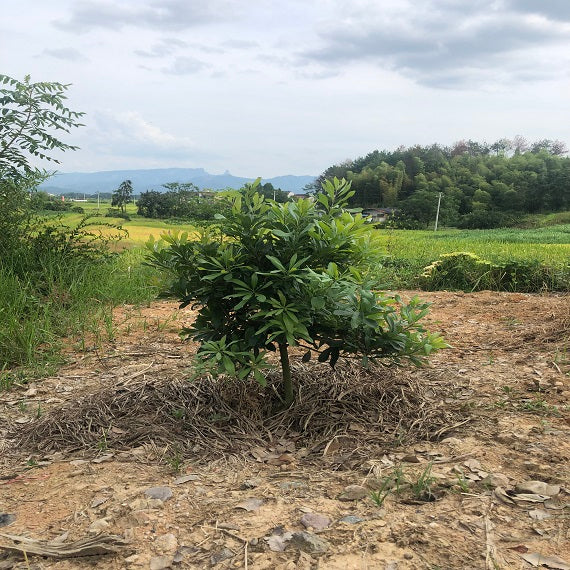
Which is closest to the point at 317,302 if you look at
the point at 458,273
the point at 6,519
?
the point at 6,519

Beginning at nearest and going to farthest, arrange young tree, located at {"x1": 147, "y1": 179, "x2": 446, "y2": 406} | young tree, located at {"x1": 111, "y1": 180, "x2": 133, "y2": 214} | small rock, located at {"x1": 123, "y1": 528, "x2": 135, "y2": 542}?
1. small rock, located at {"x1": 123, "y1": 528, "x2": 135, "y2": 542}
2. young tree, located at {"x1": 147, "y1": 179, "x2": 446, "y2": 406}
3. young tree, located at {"x1": 111, "y1": 180, "x2": 133, "y2": 214}

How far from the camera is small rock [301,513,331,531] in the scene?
184 cm

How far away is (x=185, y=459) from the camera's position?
2.56 meters

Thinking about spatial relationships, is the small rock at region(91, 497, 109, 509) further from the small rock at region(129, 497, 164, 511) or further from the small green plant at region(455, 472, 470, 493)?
the small green plant at region(455, 472, 470, 493)

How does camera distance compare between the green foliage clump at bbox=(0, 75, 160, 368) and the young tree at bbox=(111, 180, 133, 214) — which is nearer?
the green foliage clump at bbox=(0, 75, 160, 368)

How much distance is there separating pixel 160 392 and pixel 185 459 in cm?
71

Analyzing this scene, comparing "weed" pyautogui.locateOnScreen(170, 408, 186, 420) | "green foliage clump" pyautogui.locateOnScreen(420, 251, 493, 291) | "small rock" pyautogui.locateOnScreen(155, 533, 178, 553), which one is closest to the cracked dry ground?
"small rock" pyautogui.locateOnScreen(155, 533, 178, 553)

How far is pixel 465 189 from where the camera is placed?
3612 centimetres

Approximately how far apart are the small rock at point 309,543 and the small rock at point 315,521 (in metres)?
0.06

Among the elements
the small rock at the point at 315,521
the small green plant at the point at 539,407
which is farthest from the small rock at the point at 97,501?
the small green plant at the point at 539,407

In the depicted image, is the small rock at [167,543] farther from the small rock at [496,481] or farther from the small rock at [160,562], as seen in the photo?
the small rock at [496,481]

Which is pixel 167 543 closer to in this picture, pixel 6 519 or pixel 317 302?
pixel 6 519

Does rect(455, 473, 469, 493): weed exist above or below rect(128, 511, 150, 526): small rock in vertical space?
above

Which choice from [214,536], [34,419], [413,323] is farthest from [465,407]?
[34,419]
